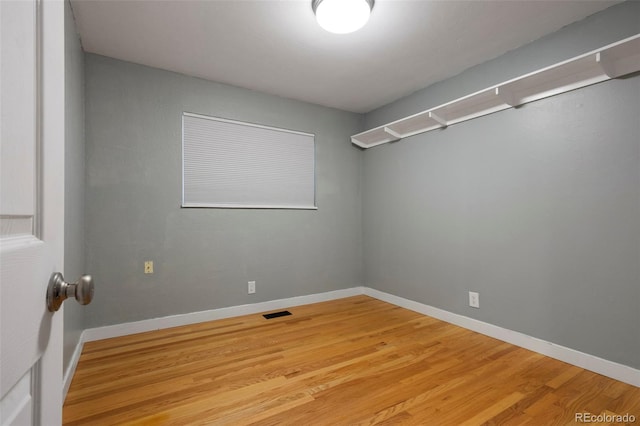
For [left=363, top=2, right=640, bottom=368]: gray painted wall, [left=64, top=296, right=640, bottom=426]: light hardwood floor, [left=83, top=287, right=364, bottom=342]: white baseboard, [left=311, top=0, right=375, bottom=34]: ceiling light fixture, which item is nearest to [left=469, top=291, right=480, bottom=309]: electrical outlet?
[left=363, top=2, right=640, bottom=368]: gray painted wall

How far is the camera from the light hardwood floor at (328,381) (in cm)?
162

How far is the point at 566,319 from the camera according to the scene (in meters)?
2.23

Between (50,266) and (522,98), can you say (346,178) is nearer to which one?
(522,98)

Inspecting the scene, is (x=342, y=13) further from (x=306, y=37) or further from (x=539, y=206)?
(x=539, y=206)

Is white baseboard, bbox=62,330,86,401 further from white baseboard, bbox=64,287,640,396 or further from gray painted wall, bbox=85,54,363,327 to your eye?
gray painted wall, bbox=85,54,363,327

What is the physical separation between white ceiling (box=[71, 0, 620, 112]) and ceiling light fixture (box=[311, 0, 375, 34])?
111 mm

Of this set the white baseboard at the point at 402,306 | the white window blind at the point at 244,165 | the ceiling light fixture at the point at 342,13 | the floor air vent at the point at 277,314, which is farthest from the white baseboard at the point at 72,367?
the ceiling light fixture at the point at 342,13

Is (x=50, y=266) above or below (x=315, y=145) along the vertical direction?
below

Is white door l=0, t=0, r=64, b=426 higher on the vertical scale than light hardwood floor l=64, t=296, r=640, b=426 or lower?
higher

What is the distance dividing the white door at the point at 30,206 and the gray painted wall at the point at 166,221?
2447 millimetres

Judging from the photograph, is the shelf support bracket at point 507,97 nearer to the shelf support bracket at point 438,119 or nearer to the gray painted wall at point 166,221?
the shelf support bracket at point 438,119

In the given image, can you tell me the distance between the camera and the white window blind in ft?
10.2

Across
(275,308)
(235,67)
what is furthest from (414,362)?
(235,67)

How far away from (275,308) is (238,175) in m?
1.57
